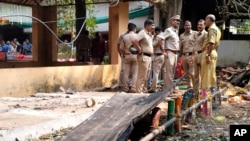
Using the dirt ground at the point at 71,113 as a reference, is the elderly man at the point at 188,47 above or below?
above

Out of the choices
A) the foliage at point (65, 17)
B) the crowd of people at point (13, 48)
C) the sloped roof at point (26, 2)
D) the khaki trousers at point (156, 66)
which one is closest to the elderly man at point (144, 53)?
the khaki trousers at point (156, 66)

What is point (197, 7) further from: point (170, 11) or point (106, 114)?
point (106, 114)

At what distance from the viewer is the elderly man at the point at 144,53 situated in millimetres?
9727

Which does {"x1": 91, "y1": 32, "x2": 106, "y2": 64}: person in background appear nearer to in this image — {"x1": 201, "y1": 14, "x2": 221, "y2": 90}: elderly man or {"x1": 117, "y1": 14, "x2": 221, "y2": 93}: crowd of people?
{"x1": 117, "y1": 14, "x2": 221, "y2": 93}: crowd of people

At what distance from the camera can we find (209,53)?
27.1 feet

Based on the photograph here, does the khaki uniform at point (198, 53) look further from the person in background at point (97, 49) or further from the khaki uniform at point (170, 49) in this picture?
the person in background at point (97, 49)

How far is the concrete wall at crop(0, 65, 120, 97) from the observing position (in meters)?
9.52

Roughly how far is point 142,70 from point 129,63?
1.45 ft

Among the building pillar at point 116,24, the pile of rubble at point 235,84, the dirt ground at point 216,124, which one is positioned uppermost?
the building pillar at point 116,24

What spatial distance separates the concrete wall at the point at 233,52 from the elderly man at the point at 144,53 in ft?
28.7

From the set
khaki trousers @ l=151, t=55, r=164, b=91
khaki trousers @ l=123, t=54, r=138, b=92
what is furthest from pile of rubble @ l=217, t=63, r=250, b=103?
khaki trousers @ l=123, t=54, r=138, b=92

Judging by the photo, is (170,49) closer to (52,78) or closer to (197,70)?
(197,70)

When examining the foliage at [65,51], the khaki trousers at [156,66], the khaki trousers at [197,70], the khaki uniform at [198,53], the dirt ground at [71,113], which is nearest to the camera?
the dirt ground at [71,113]

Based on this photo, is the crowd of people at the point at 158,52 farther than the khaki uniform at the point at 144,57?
No
